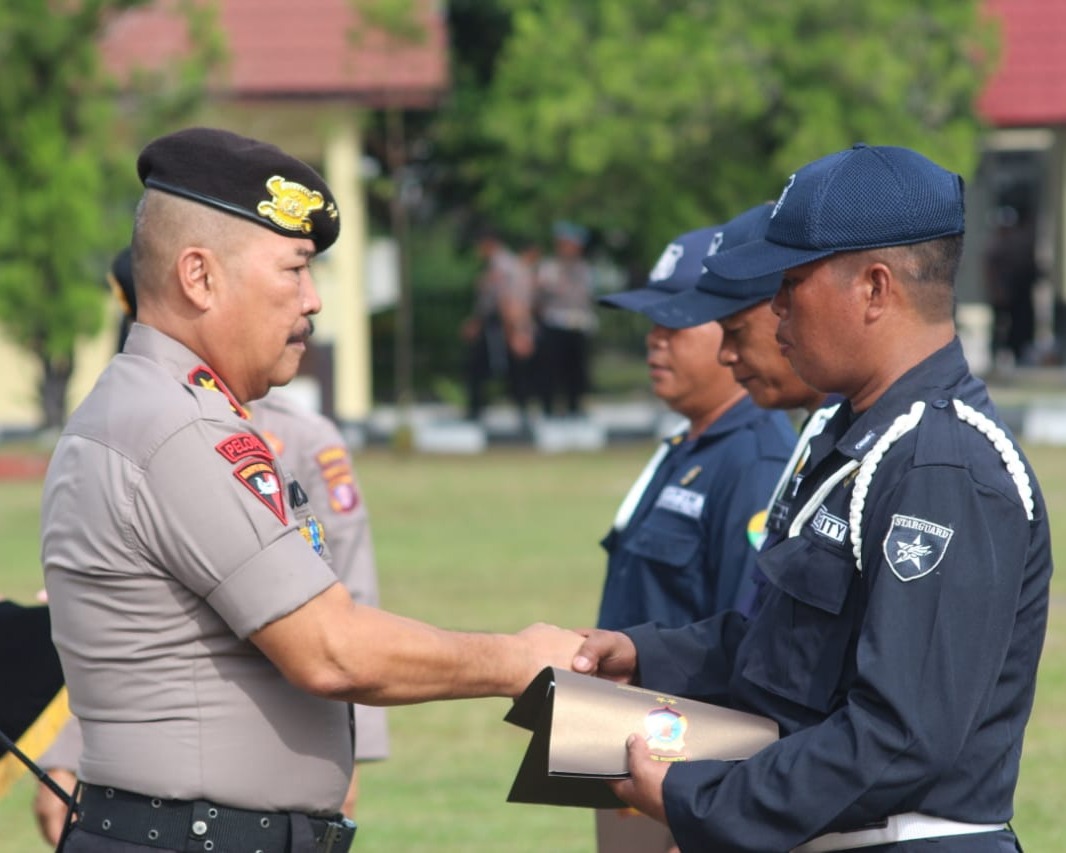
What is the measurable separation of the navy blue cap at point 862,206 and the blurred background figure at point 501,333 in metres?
16.1

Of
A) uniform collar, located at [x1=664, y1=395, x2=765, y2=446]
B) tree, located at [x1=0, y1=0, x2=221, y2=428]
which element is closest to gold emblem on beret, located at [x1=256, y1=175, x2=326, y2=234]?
uniform collar, located at [x1=664, y1=395, x2=765, y2=446]

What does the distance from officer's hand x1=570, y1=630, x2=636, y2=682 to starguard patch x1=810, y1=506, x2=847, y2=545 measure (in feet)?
2.19

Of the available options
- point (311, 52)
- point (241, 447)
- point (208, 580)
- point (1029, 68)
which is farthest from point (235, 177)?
point (1029, 68)

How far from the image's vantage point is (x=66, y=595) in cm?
295

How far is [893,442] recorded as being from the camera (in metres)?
2.75

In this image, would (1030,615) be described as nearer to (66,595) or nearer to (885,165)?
(885,165)

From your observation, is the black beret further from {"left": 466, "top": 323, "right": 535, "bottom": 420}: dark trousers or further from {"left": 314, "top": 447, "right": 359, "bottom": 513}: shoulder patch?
{"left": 466, "top": 323, "right": 535, "bottom": 420}: dark trousers

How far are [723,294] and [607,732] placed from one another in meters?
1.46

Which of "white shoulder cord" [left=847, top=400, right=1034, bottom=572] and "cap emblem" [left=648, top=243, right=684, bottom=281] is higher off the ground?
"white shoulder cord" [left=847, top=400, right=1034, bottom=572]

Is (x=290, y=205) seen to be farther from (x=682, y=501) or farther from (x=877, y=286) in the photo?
(x=682, y=501)

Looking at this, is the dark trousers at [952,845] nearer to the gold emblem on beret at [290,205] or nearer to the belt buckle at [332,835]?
the belt buckle at [332,835]

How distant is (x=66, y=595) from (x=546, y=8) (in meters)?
18.3

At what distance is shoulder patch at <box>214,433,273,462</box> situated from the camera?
114 inches

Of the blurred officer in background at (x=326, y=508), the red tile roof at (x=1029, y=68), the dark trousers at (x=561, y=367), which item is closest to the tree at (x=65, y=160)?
the dark trousers at (x=561, y=367)
